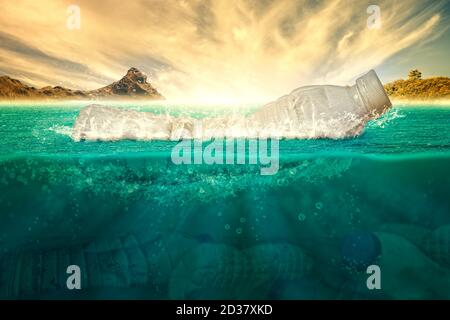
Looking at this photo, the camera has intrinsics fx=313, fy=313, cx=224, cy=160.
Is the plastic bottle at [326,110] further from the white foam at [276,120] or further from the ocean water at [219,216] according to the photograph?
the ocean water at [219,216]

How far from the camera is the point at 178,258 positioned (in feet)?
24.6

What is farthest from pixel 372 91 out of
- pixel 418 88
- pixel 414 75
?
pixel 418 88

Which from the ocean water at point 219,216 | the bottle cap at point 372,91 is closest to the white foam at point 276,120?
the bottle cap at point 372,91

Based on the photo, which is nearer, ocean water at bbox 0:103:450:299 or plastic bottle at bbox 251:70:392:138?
ocean water at bbox 0:103:450:299

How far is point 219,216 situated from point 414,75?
6613 millimetres

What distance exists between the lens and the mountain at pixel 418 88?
8.63 meters

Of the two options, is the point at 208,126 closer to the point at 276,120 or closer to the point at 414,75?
the point at 276,120

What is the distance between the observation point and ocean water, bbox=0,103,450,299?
700 cm

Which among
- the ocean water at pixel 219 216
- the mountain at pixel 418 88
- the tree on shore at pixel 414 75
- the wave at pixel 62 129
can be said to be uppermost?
the tree on shore at pixel 414 75

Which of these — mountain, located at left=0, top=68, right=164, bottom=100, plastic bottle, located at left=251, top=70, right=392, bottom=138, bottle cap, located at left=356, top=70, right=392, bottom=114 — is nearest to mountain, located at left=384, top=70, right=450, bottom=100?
bottle cap, located at left=356, top=70, right=392, bottom=114

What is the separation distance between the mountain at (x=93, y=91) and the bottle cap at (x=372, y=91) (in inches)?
193

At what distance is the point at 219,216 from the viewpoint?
8.89m

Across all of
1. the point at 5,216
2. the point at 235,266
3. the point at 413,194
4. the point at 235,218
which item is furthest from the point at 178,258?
the point at 413,194

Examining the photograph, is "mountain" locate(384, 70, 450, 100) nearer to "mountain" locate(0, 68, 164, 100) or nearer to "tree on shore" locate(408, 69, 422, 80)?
"tree on shore" locate(408, 69, 422, 80)
